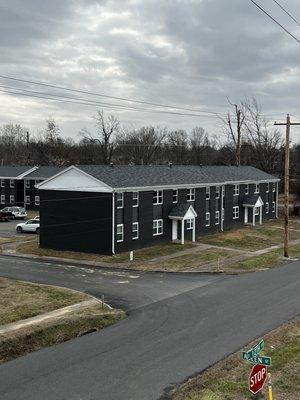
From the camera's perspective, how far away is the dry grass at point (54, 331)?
17.7 metres

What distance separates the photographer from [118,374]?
14.7m

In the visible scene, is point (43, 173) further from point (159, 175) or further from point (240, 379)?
point (240, 379)

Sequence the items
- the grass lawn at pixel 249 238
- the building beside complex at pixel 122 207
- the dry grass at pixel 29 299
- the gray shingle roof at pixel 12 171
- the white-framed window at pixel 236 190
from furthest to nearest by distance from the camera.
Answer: the gray shingle roof at pixel 12 171, the white-framed window at pixel 236 190, the grass lawn at pixel 249 238, the building beside complex at pixel 122 207, the dry grass at pixel 29 299

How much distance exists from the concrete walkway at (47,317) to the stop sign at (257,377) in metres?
11.2

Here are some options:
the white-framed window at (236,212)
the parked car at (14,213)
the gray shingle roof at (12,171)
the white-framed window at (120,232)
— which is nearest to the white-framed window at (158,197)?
the white-framed window at (120,232)

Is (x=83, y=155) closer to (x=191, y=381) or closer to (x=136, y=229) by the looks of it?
(x=136, y=229)

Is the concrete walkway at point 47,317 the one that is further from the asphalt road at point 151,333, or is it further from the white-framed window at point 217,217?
the white-framed window at point 217,217

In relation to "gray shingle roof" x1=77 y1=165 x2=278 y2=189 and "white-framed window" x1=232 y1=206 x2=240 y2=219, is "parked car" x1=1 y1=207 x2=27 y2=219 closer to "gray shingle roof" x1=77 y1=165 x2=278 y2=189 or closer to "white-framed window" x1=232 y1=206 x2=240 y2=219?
"gray shingle roof" x1=77 y1=165 x2=278 y2=189

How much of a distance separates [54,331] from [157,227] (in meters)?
25.0

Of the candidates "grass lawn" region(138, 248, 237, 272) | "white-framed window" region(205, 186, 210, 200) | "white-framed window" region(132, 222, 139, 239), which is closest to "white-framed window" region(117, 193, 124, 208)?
"white-framed window" region(132, 222, 139, 239)

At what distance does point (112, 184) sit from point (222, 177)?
20.1m

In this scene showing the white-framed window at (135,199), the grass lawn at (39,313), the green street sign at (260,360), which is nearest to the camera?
the green street sign at (260,360)

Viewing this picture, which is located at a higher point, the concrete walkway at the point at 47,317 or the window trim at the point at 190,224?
the window trim at the point at 190,224

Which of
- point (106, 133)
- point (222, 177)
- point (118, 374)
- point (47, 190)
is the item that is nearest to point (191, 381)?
point (118, 374)
